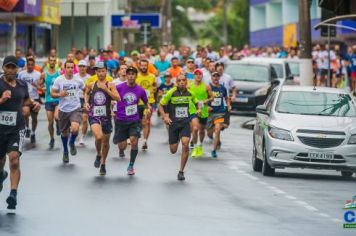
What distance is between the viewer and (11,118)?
14.7 meters

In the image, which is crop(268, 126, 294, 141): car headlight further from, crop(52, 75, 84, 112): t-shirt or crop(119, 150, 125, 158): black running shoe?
crop(52, 75, 84, 112): t-shirt

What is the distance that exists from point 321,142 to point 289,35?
2132 inches

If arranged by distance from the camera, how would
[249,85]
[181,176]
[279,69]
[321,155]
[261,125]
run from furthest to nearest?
[279,69]
[249,85]
[261,125]
[321,155]
[181,176]

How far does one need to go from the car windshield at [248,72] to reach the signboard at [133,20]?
89.2 feet

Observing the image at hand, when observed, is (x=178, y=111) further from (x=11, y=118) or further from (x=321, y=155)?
(x=11, y=118)

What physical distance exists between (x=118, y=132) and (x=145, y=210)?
19.0 feet

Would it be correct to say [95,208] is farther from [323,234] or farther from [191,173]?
[191,173]

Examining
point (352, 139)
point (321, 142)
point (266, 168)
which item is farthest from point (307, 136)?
point (266, 168)

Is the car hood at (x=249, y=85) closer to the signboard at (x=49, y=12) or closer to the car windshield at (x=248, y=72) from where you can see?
the car windshield at (x=248, y=72)

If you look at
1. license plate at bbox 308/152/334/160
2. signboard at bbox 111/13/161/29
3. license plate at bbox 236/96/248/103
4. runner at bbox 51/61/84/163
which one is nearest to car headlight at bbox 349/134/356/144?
license plate at bbox 308/152/334/160

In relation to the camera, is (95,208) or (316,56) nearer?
(95,208)

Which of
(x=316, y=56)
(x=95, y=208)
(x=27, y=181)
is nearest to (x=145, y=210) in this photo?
(x=95, y=208)

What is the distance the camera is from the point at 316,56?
48.9m

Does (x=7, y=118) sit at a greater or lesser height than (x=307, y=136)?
greater
